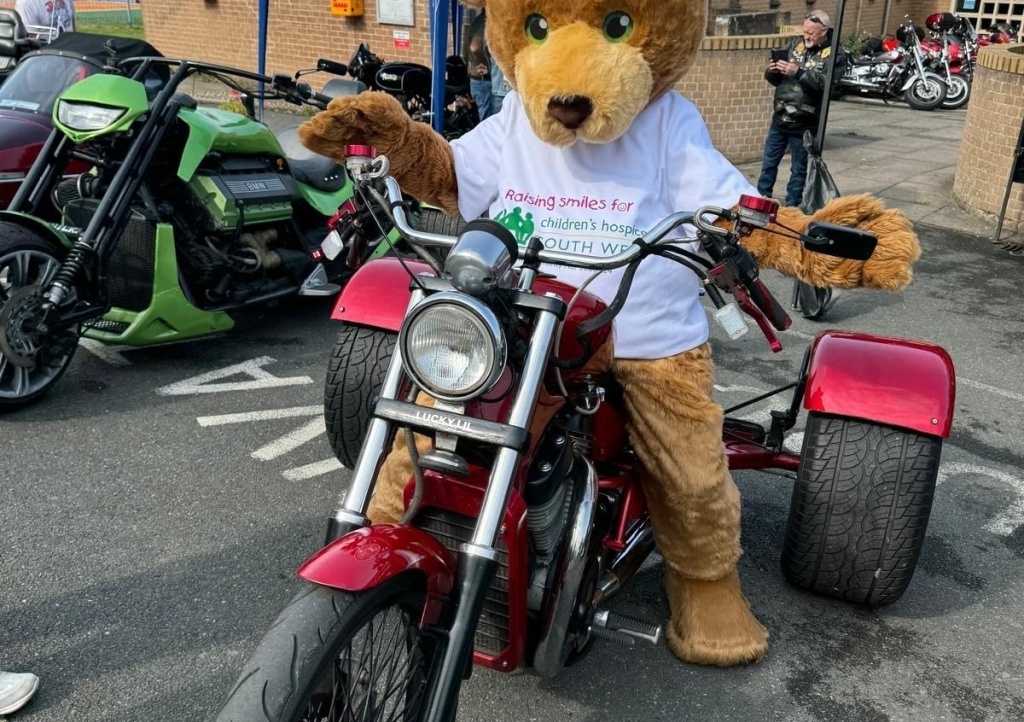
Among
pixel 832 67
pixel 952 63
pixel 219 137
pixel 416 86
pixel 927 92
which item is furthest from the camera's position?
pixel 952 63

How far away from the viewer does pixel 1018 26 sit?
61.9ft

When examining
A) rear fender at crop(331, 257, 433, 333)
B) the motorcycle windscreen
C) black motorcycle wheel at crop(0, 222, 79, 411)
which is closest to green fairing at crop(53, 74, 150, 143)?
black motorcycle wheel at crop(0, 222, 79, 411)

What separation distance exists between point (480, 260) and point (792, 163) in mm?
7387

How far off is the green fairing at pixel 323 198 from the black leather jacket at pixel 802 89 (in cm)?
427

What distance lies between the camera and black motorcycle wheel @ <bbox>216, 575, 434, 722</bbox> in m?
1.67

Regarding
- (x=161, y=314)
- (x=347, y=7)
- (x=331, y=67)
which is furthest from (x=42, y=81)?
(x=347, y=7)

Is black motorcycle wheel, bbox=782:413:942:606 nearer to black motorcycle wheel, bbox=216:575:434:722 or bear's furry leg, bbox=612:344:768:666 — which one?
bear's furry leg, bbox=612:344:768:666

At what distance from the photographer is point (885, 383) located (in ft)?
9.81

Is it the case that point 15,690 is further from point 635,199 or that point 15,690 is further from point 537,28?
point 537,28

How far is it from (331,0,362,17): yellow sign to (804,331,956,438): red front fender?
1254cm

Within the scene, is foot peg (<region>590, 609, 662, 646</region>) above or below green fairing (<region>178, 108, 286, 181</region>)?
below

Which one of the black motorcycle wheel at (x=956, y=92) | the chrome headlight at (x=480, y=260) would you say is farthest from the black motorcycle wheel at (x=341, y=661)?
the black motorcycle wheel at (x=956, y=92)

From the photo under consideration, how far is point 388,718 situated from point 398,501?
557mm

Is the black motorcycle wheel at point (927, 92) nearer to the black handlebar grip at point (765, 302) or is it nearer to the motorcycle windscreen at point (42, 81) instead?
the motorcycle windscreen at point (42, 81)
